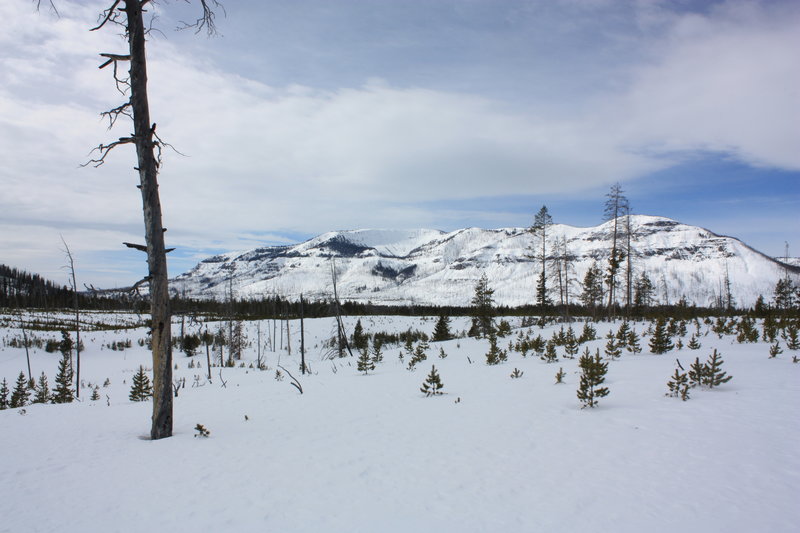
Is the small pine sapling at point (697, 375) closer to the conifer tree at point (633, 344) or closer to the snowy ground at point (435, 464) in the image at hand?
the snowy ground at point (435, 464)

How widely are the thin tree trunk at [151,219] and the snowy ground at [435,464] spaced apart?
28.4 inches

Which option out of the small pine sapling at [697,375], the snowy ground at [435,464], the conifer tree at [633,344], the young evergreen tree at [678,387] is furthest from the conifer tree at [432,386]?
the conifer tree at [633,344]

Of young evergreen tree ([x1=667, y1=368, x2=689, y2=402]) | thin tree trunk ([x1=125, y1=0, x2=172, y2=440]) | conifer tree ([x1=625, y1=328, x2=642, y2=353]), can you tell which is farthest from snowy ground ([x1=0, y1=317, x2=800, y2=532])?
conifer tree ([x1=625, y1=328, x2=642, y2=353])

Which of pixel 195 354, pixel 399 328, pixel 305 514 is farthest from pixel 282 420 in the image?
pixel 399 328

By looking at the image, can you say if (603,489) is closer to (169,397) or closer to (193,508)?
(193,508)

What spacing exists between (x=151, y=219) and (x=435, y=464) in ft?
21.4

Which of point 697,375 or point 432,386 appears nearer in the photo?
point 697,375

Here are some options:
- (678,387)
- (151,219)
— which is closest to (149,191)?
(151,219)

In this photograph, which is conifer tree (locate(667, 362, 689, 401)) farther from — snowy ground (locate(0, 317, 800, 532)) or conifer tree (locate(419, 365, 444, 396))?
conifer tree (locate(419, 365, 444, 396))

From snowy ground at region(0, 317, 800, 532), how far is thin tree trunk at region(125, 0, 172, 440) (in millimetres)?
721

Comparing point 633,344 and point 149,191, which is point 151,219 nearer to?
point 149,191

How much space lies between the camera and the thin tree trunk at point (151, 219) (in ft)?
22.5

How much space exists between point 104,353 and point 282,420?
104 ft

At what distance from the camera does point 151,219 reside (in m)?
7.06
